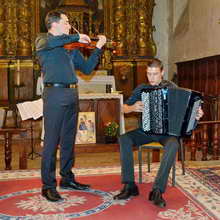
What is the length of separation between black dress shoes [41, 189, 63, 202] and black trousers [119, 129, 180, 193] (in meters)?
0.65

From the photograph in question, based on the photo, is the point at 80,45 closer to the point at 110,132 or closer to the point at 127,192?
the point at 127,192

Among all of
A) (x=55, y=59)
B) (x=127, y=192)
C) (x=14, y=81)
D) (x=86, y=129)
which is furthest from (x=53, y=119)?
(x=14, y=81)

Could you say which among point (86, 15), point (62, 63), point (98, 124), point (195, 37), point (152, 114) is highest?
point (86, 15)

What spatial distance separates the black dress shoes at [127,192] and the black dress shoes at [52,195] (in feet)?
1.78

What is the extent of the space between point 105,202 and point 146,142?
0.83m

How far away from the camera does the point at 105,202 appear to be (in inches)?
148

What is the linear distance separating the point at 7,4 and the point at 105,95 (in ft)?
15.3

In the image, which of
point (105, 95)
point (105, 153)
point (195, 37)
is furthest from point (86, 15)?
point (105, 153)

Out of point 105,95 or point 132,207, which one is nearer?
point 132,207

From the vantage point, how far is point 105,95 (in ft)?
23.2

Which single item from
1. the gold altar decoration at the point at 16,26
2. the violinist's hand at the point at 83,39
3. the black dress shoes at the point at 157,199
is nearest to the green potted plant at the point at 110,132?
the black dress shoes at the point at 157,199

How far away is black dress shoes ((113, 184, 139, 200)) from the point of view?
12.5ft

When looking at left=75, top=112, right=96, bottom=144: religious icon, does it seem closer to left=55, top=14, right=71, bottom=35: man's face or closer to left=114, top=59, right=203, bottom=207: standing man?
left=114, top=59, right=203, bottom=207: standing man

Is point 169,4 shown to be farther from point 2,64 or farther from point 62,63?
point 62,63
